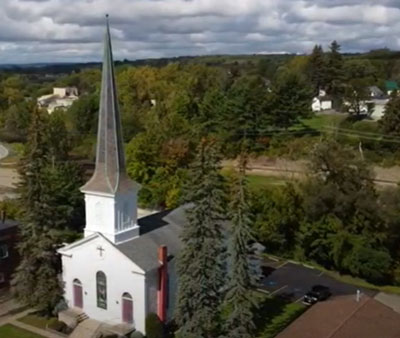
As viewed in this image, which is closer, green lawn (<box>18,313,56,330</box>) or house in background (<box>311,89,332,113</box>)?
green lawn (<box>18,313,56,330</box>)

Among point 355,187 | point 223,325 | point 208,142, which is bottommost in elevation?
point 223,325

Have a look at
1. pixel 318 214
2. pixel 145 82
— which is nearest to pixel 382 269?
pixel 318 214

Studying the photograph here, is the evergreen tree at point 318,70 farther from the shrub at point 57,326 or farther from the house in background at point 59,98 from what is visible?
the shrub at point 57,326

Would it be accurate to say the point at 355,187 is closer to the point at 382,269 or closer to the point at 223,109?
the point at 382,269

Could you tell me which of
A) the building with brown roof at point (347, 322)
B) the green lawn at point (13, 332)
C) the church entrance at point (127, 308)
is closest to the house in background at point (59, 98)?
the green lawn at point (13, 332)

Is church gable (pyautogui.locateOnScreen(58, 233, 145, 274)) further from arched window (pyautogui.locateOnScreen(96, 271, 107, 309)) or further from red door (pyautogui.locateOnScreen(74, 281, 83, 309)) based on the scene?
red door (pyautogui.locateOnScreen(74, 281, 83, 309))

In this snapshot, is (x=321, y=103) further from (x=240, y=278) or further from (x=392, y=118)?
(x=240, y=278)

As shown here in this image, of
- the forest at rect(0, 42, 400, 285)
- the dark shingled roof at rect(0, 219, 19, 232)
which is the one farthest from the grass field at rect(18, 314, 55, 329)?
the dark shingled roof at rect(0, 219, 19, 232)

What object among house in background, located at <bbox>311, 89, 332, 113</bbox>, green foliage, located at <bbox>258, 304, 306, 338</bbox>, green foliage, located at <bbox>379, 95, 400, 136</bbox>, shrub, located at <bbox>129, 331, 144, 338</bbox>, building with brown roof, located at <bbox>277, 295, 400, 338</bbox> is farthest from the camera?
house in background, located at <bbox>311, 89, 332, 113</bbox>
